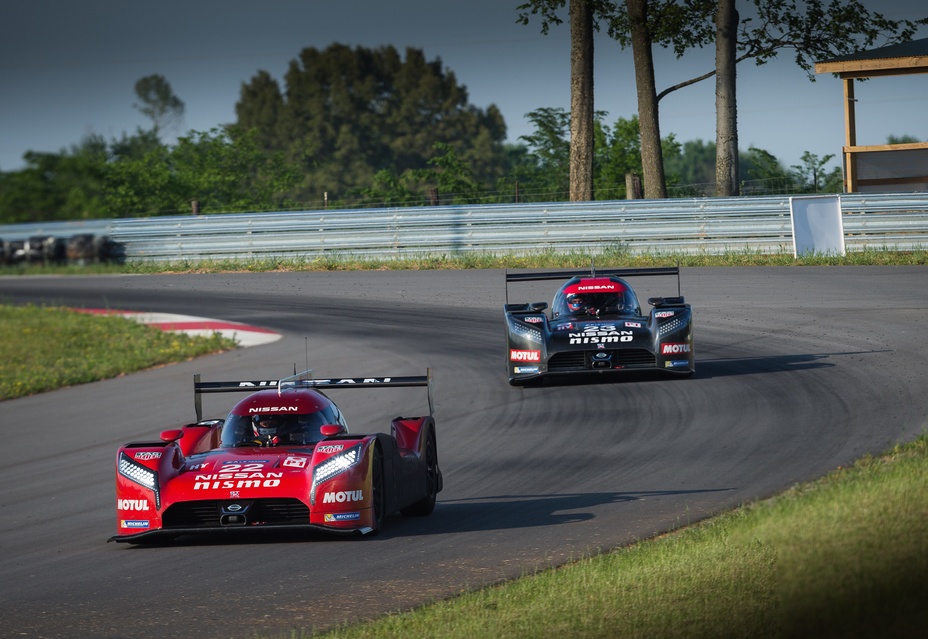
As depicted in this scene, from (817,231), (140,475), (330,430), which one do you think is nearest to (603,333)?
(330,430)

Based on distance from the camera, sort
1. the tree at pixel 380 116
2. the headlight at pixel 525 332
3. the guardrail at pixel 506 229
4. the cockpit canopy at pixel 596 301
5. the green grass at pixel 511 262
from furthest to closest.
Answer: the tree at pixel 380 116 < the guardrail at pixel 506 229 < the green grass at pixel 511 262 < the cockpit canopy at pixel 596 301 < the headlight at pixel 525 332

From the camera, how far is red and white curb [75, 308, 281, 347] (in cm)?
2198

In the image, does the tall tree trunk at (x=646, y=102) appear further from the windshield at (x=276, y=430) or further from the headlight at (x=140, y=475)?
the headlight at (x=140, y=475)

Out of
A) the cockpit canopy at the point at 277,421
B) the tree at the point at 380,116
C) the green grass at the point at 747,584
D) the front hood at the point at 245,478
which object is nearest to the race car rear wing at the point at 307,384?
the cockpit canopy at the point at 277,421

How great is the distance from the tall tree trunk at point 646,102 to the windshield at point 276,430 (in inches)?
1054

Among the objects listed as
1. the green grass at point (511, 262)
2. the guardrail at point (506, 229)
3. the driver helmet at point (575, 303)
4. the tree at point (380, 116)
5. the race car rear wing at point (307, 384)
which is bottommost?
the race car rear wing at point (307, 384)

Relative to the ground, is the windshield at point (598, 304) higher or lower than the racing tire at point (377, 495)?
higher

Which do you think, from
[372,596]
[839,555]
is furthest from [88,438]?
[839,555]

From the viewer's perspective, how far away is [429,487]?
10445mm

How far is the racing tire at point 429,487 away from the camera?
408 inches

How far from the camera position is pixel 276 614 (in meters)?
6.88

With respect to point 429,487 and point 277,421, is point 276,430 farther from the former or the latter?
point 429,487

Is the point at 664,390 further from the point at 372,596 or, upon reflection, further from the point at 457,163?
the point at 457,163

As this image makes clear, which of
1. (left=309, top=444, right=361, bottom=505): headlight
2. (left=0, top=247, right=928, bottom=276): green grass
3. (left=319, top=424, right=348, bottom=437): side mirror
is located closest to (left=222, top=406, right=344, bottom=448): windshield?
(left=319, top=424, right=348, bottom=437): side mirror
